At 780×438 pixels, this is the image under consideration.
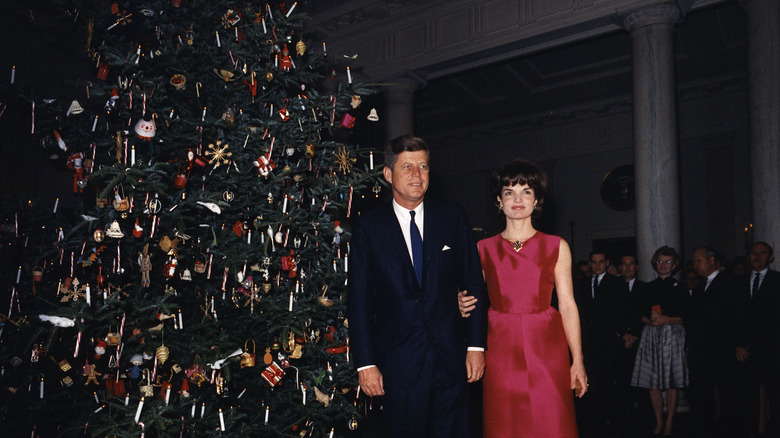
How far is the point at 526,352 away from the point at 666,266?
4.20 metres

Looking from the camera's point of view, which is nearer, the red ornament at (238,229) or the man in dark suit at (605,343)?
the red ornament at (238,229)

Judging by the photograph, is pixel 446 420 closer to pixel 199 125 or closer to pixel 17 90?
pixel 199 125

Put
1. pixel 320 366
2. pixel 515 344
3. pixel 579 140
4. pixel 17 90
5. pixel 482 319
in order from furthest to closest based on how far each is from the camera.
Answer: pixel 579 140
pixel 320 366
pixel 17 90
pixel 515 344
pixel 482 319

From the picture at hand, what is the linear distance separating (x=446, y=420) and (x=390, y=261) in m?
0.79

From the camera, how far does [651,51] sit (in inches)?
310

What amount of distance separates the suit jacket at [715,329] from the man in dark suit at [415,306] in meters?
4.28

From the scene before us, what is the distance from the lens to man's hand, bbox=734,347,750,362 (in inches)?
236

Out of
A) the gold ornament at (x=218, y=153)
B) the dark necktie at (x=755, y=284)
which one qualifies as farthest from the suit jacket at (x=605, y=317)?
the gold ornament at (x=218, y=153)

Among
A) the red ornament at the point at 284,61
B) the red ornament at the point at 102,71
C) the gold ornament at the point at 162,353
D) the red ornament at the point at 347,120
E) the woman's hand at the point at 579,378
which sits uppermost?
the red ornament at the point at 284,61

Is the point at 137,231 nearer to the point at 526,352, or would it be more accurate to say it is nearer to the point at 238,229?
the point at 238,229

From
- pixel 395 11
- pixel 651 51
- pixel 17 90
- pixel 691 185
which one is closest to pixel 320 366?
pixel 17 90

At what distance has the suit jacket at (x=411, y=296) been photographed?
2.70 meters

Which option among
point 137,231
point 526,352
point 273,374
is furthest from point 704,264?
point 137,231

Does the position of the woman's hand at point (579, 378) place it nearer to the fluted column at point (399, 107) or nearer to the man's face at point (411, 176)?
the man's face at point (411, 176)
